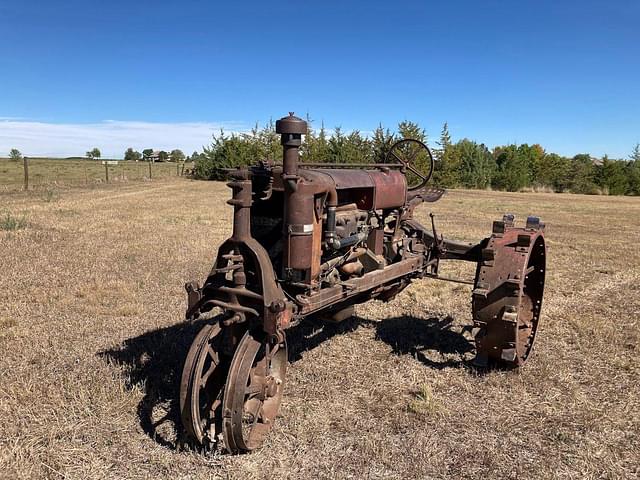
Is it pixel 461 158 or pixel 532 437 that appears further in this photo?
pixel 461 158

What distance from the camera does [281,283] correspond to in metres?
3.39

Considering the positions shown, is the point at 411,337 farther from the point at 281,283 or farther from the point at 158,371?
the point at 158,371

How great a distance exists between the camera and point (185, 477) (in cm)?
287

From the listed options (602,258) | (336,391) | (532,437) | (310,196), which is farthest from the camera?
(602,258)

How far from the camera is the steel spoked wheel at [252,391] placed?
2867 mm

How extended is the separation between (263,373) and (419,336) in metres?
2.48

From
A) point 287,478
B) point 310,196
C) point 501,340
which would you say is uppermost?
point 310,196

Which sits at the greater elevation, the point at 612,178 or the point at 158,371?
the point at 612,178

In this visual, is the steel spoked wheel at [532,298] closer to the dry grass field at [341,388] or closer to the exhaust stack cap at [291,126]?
the dry grass field at [341,388]

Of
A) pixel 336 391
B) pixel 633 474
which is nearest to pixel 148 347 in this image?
pixel 336 391

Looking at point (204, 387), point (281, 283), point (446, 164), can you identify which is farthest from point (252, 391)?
point (446, 164)

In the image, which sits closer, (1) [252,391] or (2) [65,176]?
(1) [252,391]

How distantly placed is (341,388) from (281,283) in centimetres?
118

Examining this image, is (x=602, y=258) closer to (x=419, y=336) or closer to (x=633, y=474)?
(x=419, y=336)
